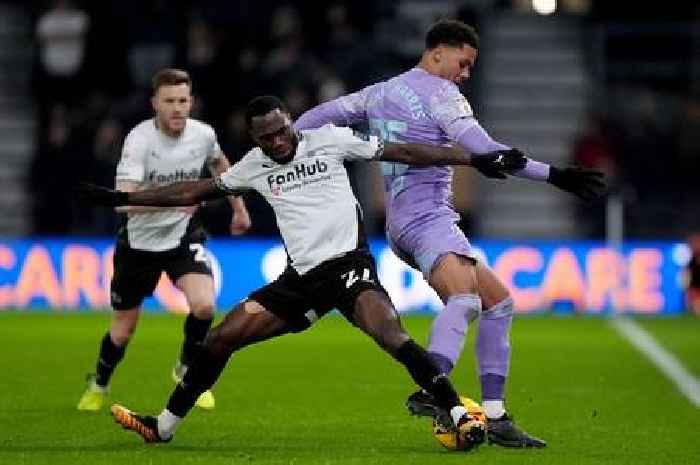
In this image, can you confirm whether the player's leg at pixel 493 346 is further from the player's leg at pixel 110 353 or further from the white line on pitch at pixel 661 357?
the player's leg at pixel 110 353

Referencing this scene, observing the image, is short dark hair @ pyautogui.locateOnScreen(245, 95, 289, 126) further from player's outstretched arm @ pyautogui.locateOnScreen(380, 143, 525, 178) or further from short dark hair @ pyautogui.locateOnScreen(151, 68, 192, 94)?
short dark hair @ pyautogui.locateOnScreen(151, 68, 192, 94)

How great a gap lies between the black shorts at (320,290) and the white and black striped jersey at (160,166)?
7.69 ft

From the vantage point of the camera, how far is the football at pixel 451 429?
9000 millimetres

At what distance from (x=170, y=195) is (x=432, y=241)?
1340 millimetres

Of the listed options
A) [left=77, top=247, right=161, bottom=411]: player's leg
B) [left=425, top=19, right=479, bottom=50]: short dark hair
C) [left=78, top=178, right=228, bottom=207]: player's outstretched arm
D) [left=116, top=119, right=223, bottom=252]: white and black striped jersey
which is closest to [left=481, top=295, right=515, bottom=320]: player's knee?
[left=425, top=19, right=479, bottom=50]: short dark hair

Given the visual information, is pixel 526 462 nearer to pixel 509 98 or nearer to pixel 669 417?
pixel 669 417

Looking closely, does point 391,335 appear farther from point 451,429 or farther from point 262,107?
point 262,107

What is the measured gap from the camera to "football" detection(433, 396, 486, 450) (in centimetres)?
900

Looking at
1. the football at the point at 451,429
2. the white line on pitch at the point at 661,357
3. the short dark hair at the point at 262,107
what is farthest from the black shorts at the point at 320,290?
the white line on pitch at the point at 661,357

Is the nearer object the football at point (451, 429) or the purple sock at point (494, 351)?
the football at point (451, 429)

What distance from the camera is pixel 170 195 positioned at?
938cm

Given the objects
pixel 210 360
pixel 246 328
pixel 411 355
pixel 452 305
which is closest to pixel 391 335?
pixel 411 355

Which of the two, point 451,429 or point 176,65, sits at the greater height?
point 176,65

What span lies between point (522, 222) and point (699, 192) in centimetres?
246
